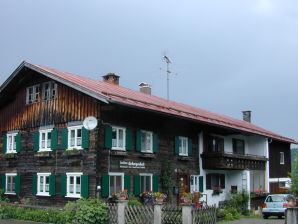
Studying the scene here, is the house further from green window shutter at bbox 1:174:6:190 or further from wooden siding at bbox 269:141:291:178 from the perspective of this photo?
wooden siding at bbox 269:141:291:178

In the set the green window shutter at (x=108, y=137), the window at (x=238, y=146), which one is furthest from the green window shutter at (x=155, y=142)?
the window at (x=238, y=146)

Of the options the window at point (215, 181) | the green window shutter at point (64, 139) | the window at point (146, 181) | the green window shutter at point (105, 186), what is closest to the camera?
the green window shutter at point (105, 186)

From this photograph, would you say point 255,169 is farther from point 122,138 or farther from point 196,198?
point 122,138

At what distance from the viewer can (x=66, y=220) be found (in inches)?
709

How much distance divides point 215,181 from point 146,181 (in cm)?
693

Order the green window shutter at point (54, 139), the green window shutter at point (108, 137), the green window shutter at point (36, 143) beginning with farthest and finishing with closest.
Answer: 1. the green window shutter at point (36, 143)
2. the green window shutter at point (54, 139)
3. the green window shutter at point (108, 137)

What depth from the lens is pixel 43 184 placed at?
75.2ft

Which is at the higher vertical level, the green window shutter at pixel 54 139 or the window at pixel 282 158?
the green window shutter at pixel 54 139

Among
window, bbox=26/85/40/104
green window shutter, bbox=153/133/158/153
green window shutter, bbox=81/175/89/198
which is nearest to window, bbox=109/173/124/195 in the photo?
green window shutter, bbox=81/175/89/198

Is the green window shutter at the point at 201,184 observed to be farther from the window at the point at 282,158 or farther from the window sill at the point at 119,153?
the window at the point at 282,158

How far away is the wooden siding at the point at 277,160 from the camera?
Answer: 33666mm

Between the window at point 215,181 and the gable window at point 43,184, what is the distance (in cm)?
975

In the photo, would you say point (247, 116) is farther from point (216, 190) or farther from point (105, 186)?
point (105, 186)

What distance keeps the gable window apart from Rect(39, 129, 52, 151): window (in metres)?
1.39
